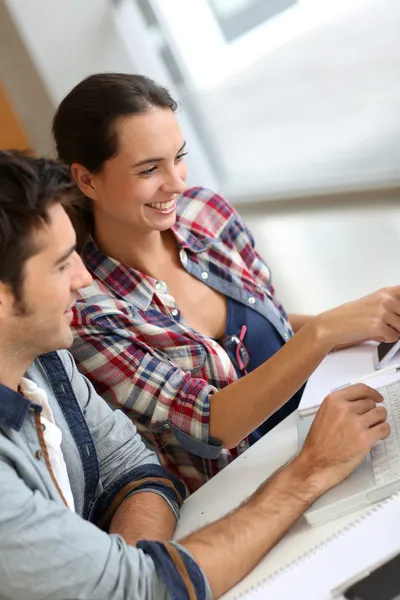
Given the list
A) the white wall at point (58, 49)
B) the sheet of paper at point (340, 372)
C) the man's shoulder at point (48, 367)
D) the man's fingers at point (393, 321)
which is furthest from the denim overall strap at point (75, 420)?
the white wall at point (58, 49)

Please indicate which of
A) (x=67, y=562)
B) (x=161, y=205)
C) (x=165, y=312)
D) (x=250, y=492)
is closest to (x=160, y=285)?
(x=165, y=312)

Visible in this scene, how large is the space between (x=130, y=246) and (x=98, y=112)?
27 centimetres

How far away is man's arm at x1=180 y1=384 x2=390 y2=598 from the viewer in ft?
3.26

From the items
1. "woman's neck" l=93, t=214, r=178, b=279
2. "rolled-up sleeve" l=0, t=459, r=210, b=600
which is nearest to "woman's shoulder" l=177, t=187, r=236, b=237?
"woman's neck" l=93, t=214, r=178, b=279

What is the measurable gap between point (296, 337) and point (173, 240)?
42cm

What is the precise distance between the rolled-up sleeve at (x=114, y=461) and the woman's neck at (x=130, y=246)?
12.1 inches

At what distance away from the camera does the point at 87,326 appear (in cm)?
142

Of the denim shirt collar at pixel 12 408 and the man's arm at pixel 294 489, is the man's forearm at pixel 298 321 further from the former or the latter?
the denim shirt collar at pixel 12 408

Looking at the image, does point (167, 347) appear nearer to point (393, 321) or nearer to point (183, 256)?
point (183, 256)

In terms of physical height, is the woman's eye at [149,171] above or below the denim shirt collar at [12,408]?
above

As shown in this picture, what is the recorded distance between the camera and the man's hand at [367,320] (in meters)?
1.31

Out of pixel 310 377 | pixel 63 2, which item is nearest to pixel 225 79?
pixel 63 2

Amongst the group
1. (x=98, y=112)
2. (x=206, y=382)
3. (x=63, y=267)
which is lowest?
(x=206, y=382)

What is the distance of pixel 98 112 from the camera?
4.73ft
